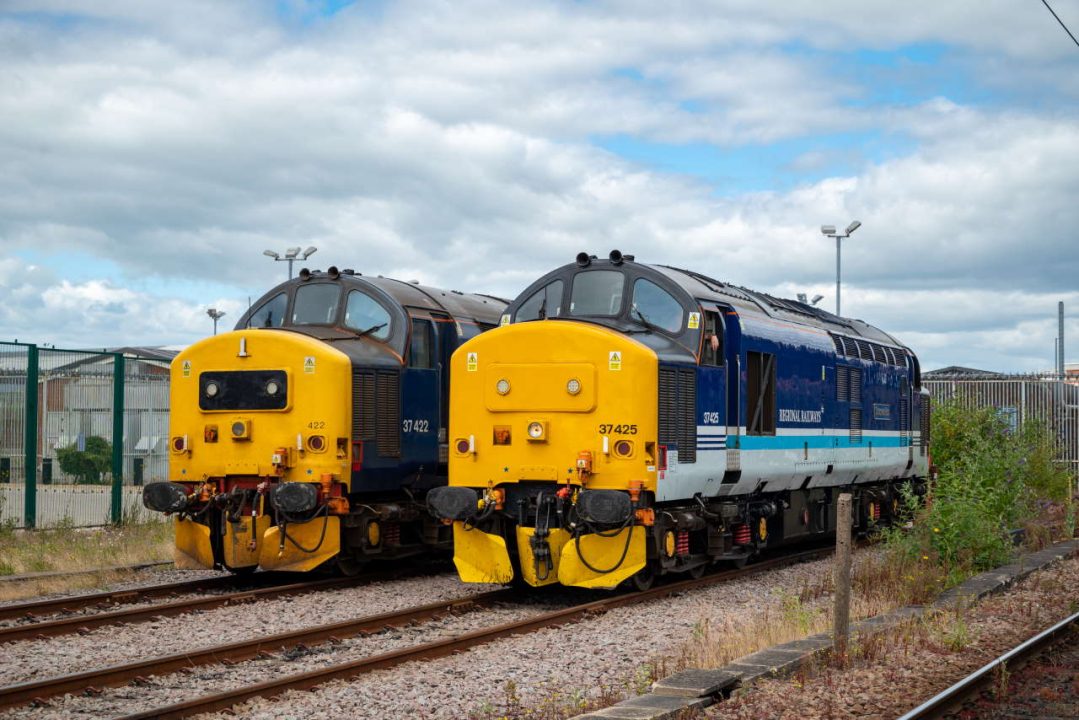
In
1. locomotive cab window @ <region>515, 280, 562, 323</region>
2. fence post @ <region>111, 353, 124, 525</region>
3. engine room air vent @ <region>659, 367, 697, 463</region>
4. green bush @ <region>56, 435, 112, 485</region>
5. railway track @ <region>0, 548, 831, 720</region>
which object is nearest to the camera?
railway track @ <region>0, 548, 831, 720</region>

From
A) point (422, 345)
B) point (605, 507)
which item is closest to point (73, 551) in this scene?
point (422, 345)

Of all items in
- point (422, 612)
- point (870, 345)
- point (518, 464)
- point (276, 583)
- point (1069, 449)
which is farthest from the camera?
point (1069, 449)

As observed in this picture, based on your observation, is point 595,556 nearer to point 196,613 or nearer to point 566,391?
point 566,391

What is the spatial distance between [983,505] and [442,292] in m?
7.27

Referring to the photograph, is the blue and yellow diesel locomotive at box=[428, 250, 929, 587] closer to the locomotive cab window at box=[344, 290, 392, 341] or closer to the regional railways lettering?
the regional railways lettering

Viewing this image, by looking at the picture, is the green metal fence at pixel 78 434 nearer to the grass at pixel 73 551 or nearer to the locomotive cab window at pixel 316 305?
the grass at pixel 73 551

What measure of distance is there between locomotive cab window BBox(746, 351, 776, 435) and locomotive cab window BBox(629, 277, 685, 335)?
52.4 inches

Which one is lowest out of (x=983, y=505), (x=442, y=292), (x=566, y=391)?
(x=983, y=505)

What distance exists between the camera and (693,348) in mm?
13117

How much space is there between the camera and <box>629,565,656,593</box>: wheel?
13.4 m

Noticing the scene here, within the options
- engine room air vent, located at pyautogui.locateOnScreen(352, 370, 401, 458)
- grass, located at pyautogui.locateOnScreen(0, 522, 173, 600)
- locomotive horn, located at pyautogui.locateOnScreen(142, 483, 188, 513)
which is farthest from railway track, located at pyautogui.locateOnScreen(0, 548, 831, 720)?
grass, located at pyautogui.locateOnScreen(0, 522, 173, 600)

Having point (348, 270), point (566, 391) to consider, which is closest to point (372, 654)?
point (566, 391)

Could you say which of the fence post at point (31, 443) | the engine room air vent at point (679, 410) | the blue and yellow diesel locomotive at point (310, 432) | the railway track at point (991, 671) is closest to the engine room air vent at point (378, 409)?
the blue and yellow diesel locomotive at point (310, 432)

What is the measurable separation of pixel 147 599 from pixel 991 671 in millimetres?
8314
